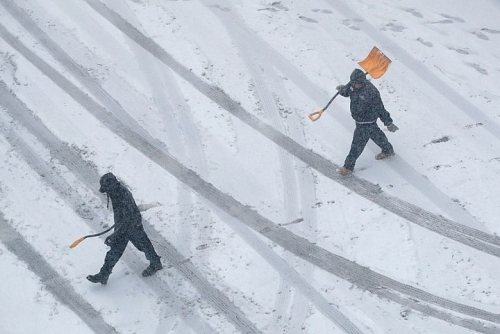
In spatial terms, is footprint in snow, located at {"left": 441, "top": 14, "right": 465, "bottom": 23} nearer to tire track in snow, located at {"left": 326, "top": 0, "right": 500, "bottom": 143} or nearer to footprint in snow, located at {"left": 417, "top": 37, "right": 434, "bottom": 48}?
footprint in snow, located at {"left": 417, "top": 37, "right": 434, "bottom": 48}

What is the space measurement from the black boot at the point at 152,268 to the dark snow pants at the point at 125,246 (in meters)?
0.13

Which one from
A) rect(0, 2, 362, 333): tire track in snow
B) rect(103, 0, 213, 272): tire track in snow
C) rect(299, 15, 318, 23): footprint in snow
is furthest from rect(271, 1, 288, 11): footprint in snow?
rect(0, 2, 362, 333): tire track in snow

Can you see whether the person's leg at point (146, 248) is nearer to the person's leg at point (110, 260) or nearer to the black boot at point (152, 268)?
the black boot at point (152, 268)

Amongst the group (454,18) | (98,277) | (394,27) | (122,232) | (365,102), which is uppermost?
(365,102)

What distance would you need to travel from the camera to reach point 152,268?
9852 mm

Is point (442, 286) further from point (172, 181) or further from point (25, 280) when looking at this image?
point (25, 280)

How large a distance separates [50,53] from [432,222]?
25.0 feet

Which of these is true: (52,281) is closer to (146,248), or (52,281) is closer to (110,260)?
(110,260)

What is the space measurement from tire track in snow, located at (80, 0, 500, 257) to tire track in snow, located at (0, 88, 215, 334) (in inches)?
106

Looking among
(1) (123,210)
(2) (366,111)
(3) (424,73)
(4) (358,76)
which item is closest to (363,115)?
(2) (366,111)

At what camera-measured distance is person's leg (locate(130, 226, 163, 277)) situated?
9448mm

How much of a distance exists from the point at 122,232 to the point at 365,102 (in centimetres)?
402

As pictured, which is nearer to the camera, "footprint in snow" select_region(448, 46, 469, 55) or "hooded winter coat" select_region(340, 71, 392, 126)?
"hooded winter coat" select_region(340, 71, 392, 126)

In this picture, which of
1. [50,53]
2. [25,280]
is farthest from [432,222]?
[50,53]
